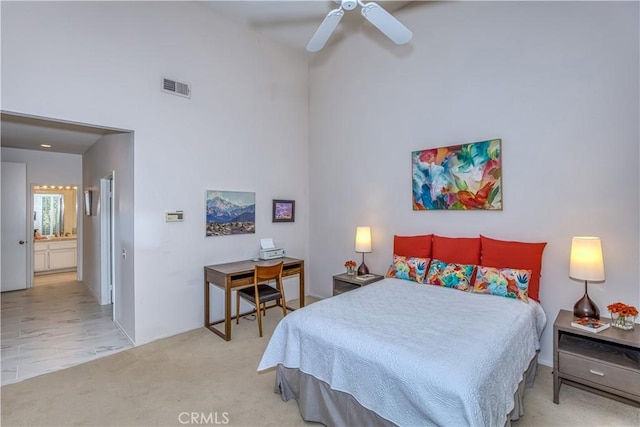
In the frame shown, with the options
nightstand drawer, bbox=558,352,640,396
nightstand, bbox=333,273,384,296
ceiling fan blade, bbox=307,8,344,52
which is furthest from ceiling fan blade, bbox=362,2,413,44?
nightstand drawer, bbox=558,352,640,396

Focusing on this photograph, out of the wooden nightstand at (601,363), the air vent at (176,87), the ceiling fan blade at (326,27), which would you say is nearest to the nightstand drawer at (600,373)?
the wooden nightstand at (601,363)

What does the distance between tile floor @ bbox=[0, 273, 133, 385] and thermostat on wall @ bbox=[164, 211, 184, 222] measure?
4.78 ft

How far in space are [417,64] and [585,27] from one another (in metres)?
1.62

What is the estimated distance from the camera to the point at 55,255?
7.36 m

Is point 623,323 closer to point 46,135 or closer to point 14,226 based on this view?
point 46,135

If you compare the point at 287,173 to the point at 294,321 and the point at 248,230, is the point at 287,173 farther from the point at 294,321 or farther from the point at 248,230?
the point at 294,321

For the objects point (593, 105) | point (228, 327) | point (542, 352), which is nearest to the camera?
point (593, 105)

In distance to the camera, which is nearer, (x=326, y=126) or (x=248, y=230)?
(x=248, y=230)

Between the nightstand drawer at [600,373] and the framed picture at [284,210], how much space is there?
3.66 metres

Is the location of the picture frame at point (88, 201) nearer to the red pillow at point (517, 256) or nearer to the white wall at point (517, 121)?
the white wall at point (517, 121)

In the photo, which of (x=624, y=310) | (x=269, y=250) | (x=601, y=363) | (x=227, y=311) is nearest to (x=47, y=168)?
(x=269, y=250)

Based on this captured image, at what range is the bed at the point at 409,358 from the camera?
5.29ft

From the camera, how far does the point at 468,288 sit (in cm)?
314

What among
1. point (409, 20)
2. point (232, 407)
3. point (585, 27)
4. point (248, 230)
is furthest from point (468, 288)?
point (409, 20)
